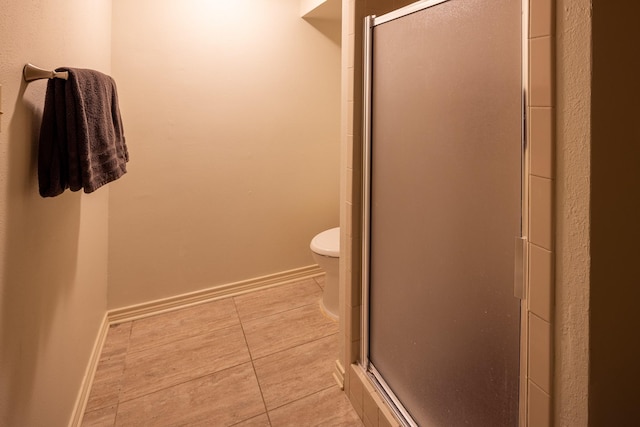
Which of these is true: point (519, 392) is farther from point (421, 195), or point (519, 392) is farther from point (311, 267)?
point (311, 267)

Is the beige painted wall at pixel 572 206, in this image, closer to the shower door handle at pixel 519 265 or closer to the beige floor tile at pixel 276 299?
the shower door handle at pixel 519 265

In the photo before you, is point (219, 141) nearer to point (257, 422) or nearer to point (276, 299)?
point (276, 299)

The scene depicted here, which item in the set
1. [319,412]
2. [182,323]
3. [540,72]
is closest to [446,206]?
[540,72]

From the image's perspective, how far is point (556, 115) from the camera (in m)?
0.66

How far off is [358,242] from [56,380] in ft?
3.94

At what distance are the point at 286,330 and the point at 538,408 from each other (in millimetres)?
1556

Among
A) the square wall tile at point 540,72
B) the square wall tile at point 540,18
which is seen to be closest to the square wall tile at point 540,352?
the square wall tile at point 540,72

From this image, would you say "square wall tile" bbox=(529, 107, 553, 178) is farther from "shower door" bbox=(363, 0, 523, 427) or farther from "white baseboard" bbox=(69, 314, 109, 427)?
"white baseboard" bbox=(69, 314, 109, 427)

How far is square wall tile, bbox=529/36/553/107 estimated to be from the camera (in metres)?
0.66

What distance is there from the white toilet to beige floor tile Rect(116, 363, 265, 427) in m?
0.71

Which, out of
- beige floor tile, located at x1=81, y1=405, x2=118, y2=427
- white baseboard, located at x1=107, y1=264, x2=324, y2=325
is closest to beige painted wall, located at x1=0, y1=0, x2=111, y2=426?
beige floor tile, located at x1=81, y1=405, x2=118, y2=427

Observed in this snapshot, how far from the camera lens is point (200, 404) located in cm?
156

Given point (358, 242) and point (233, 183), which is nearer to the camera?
point (358, 242)

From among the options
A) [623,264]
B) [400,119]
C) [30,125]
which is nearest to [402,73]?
[400,119]
